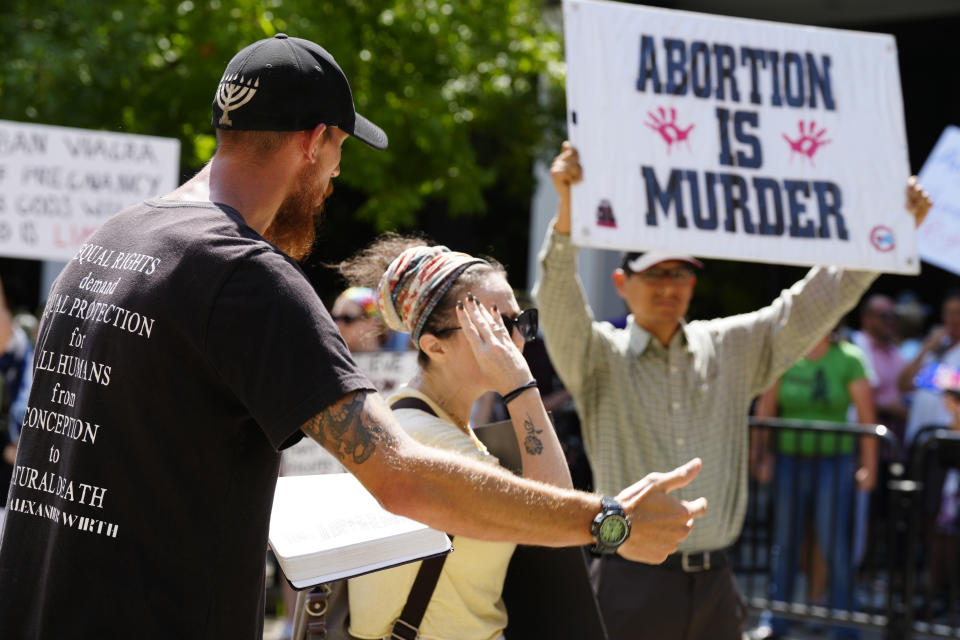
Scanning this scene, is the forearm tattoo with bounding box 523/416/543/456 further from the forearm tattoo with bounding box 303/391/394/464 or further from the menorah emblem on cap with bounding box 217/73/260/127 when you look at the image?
the menorah emblem on cap with bounding box 217/73/260/127

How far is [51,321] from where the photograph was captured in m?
2.06

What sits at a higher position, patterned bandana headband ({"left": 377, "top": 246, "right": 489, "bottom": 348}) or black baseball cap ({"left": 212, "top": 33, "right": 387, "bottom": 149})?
black baseball cap ({"left": 212, "top": 33, "right": 387, "bottom": 149})

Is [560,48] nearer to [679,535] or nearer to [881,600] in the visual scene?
[881,600]

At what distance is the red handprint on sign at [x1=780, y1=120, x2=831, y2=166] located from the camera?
4.06 m

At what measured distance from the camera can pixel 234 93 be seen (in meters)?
2.07

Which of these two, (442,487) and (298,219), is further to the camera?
(298,219)

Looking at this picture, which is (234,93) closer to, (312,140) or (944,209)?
(312,140)

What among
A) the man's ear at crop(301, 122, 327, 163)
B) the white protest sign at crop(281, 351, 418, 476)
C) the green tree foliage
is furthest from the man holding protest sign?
the green tree foliage

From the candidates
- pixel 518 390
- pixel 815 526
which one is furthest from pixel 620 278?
pixel 815 526

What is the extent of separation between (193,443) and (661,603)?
2.46m

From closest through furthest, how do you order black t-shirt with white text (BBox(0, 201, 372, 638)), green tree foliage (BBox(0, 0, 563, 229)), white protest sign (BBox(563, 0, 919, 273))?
black t-shirt with white text (BBox(0, 201, 372, 638)) → white protest sign (BBox(563, 0, 919, 273)) → green tree foliage (BBox(0, 0, 563, 229))

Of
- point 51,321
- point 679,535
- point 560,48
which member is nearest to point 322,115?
point 51,321

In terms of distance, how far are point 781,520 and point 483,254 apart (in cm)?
497

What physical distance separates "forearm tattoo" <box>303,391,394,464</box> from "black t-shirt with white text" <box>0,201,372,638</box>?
3 cm
